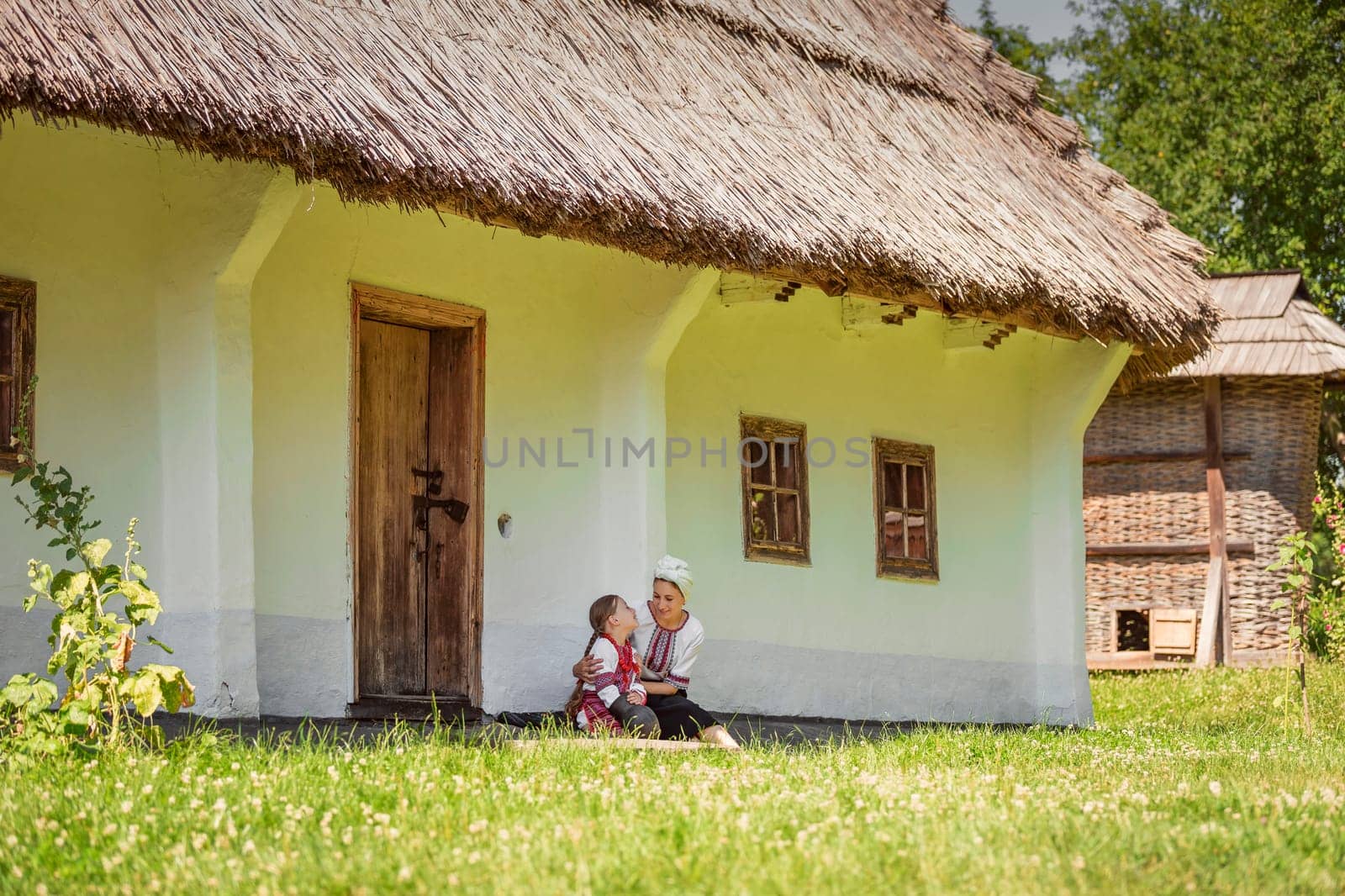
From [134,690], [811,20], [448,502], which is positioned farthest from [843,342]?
[134,690]

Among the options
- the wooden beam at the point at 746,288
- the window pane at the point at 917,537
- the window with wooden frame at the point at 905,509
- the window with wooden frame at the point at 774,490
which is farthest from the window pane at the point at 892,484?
the wooden beam at the point at 746,288

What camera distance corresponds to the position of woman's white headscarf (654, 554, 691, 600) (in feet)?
24.0

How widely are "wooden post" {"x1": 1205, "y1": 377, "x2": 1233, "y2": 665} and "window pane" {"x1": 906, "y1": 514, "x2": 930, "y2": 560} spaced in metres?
6.11

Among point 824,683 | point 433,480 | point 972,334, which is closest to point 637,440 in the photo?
point 433,480

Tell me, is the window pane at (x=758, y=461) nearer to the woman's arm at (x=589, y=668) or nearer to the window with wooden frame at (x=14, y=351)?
the woman's arm at (x=589, y=668)

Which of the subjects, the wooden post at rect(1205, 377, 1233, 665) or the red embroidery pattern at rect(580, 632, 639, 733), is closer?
the red embroidery pattern at rect(580, 632, 639, 733)

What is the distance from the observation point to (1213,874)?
379cm

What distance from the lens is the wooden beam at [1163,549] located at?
580 inches

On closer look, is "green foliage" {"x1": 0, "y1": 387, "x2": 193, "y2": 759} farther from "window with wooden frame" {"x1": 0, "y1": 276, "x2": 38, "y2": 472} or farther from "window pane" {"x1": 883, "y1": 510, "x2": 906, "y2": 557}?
"window pane" {"x1": 883, "y1": 510, "x2": 906, "y2": 557}

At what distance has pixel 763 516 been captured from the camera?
8711 mm

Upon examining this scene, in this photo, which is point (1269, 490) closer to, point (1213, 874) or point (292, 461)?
point (292, 461)

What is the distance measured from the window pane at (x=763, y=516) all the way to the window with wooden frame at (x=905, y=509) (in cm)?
78

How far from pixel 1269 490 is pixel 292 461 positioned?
10.5m

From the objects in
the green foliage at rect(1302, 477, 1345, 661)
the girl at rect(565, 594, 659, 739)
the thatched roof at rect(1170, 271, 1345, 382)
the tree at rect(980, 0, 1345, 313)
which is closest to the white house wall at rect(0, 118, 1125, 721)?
the girl at rect(565, 594, 659, 739)
